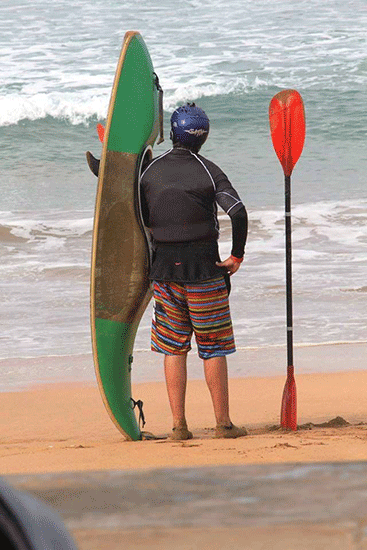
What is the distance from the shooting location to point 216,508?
1.92 meters

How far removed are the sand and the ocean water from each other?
1.16 m

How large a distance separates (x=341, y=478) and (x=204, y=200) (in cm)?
261

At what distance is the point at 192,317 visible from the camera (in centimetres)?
462

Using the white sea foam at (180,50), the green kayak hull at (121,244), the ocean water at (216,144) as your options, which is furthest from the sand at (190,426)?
the white sea foam at (180,50)

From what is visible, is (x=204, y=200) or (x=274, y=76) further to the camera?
(x=274, y=76)

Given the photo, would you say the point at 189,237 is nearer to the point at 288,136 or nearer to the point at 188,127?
the point at 188,127

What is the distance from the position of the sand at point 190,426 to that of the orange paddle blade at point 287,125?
1318 millimetres

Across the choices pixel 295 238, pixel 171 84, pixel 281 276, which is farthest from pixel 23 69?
pixel 281 276

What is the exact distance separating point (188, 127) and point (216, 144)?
47.8 feet

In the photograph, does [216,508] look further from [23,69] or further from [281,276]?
[23,69]

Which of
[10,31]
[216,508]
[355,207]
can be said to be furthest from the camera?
[10,31]

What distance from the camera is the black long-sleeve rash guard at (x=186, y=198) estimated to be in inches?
177

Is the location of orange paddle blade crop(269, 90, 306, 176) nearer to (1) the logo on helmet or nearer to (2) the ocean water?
(1) the logo on helmet

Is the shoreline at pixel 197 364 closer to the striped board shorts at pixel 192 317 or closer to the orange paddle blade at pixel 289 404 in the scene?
the orange paddle blade at pixel 289 404
